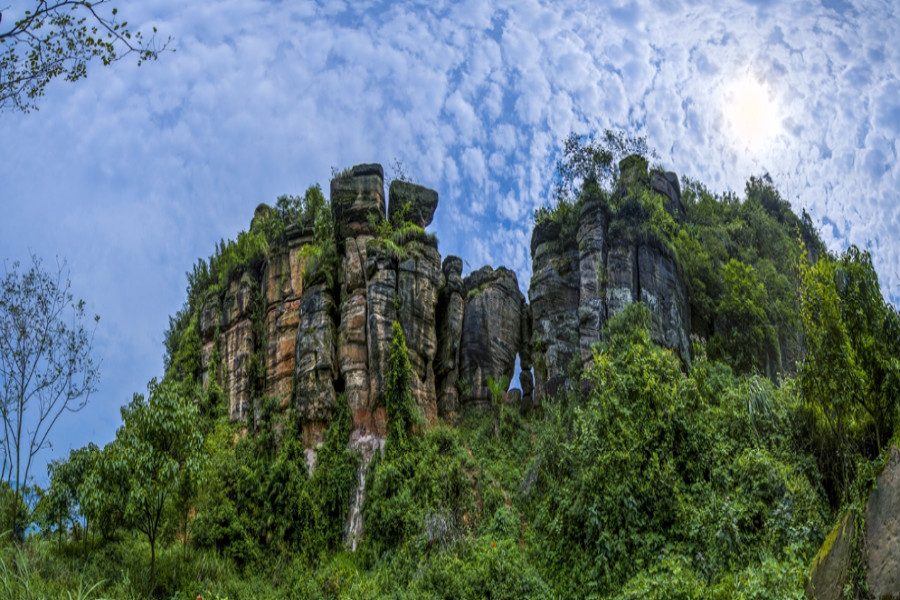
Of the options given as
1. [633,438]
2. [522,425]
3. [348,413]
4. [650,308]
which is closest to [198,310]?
[348,413]

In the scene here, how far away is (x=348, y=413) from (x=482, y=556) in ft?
29.4

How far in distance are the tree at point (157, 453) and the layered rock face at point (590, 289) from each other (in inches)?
547

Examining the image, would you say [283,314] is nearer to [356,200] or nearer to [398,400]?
[356,200]

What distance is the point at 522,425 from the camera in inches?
1107

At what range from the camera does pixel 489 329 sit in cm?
3200

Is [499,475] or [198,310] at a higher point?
[198,310]

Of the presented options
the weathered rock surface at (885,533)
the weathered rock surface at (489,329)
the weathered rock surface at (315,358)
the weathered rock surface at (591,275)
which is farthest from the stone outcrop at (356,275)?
the weathered rock surface at (885,533)

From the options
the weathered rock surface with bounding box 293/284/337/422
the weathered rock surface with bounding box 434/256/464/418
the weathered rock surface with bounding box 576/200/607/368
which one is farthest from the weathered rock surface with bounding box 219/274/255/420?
the weathered rock surface with bounding box 576/200/607/368

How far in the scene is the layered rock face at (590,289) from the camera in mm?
27672

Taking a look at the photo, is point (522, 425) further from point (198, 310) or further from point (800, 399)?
point (198, 310)

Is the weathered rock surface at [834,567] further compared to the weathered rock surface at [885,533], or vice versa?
the weathered rock surface at [834,567]

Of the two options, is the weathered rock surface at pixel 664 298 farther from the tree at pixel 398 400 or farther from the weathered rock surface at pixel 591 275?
the tree at pixel 398 400

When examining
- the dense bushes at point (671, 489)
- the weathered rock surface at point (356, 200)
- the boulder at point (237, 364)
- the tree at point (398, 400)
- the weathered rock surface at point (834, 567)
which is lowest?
the weathered rock surface at point (834, 567)

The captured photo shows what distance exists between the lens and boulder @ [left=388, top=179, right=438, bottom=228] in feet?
105
